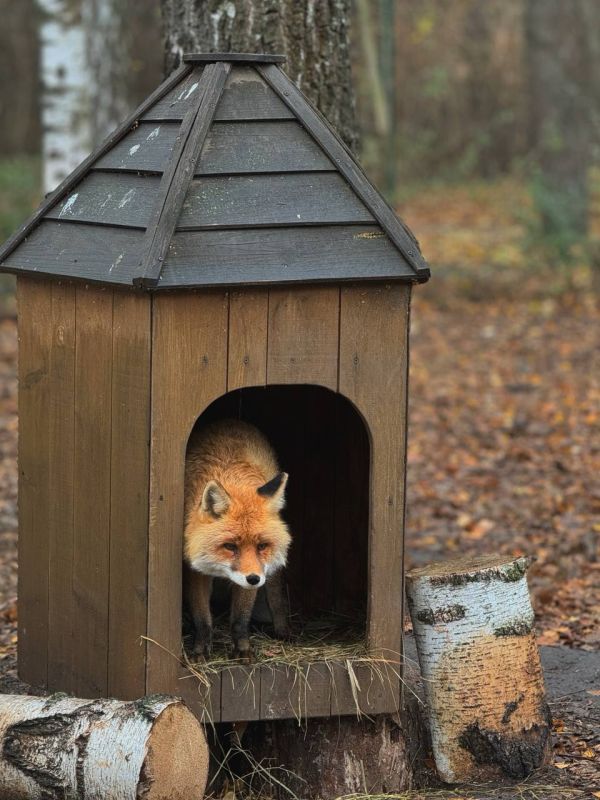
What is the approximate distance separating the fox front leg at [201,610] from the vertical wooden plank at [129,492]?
305 millimetres

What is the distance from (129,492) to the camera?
4043mm

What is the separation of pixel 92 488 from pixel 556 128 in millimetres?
13569

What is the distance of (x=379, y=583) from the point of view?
14.0 feet

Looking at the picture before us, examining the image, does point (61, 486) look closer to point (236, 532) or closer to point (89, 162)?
point (236, 532)

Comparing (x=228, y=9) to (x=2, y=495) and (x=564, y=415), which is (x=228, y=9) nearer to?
(x=2, y=495)

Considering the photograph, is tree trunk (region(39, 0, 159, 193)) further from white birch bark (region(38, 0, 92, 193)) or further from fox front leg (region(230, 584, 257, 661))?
fox front leg (region(230, 584, 257, 661))

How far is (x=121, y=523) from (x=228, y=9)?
2639mm

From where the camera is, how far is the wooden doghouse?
12.9 feet

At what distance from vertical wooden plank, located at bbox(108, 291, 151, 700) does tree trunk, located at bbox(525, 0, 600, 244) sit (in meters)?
11.9

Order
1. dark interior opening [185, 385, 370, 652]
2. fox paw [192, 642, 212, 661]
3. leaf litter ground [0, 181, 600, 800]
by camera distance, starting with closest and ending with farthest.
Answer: fox paw [192, 642, 212, 661], dark interior opening [185, 385, 370, 652], leaf litter ground [0, 181, 600, 800]

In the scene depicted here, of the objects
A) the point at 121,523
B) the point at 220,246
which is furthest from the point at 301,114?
the point at 121,523

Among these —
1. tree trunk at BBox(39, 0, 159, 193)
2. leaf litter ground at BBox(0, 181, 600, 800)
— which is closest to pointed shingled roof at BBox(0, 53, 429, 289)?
leaf litter ground at BBox(0, 181, 600, 800)

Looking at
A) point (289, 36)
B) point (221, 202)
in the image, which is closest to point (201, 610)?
point (221, 202)

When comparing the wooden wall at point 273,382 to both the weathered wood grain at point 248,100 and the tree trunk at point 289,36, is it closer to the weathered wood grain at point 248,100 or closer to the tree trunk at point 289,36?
the weathered wood grain at point 248,100
